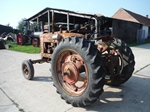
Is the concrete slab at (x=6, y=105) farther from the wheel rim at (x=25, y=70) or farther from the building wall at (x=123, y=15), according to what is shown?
the building wall at (x=123, y=15)

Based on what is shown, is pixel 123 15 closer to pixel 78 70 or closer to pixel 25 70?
pixel 25 70

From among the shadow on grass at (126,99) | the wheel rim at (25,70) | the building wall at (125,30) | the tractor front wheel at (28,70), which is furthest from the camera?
the building wall at (125,30)

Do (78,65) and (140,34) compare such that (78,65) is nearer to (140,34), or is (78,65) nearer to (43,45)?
(43,45)

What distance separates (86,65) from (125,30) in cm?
1793

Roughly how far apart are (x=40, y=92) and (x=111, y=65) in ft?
5.52

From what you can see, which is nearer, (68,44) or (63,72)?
(68,44)

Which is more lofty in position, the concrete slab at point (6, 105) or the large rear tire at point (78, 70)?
the large rear tire at point (78, 70)

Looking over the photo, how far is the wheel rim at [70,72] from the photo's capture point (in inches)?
111

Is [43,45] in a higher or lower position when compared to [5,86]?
higher

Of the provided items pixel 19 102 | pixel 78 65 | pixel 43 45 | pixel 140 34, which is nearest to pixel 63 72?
pixel 78 65

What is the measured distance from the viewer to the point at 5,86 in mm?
4027

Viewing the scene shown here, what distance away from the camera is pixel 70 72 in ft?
9.44

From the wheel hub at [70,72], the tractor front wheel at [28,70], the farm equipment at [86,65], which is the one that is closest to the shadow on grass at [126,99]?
the farm equipment at [86,65]

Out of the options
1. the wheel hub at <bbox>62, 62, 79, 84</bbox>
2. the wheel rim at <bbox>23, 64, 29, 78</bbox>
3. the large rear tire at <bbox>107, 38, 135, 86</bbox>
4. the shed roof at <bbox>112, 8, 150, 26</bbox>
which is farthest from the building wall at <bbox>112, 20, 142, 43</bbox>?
the wheel hub at <bbox>62, 62, 79, 84</bbox>
